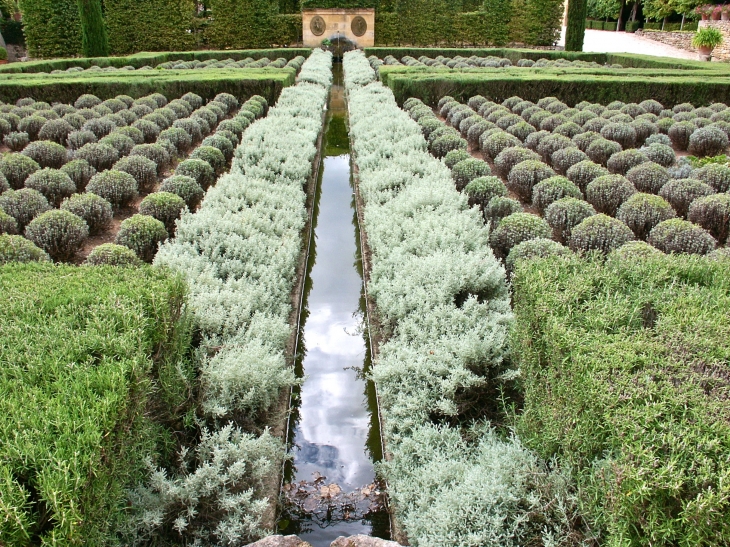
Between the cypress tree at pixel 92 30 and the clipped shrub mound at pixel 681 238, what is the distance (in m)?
23.8

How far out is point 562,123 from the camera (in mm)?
10320

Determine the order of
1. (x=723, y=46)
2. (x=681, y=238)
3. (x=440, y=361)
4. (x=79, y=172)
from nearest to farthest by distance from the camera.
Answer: (x=440, y=361)
(x=681, y=238)
(x=79, y=172)
(x=723, y=46)

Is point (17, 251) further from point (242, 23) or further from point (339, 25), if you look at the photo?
point (242, 23)

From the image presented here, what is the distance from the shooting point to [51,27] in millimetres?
25188

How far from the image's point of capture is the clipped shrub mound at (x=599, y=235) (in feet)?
18.0

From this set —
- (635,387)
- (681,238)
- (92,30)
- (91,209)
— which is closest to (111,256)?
(91,209)

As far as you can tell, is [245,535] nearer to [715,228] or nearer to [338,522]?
[338,522]

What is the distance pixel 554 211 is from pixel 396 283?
263cm

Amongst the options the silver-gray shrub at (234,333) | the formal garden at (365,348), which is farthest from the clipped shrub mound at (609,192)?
the silver-gray shrub at (234,333)

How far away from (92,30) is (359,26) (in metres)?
13.1


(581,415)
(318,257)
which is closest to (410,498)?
(581,415)

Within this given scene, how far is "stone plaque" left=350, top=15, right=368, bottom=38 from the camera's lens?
28.7 meters

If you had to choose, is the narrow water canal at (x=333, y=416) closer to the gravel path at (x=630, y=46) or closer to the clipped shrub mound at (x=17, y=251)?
the clipped shrub mound at (x=17, y=251)

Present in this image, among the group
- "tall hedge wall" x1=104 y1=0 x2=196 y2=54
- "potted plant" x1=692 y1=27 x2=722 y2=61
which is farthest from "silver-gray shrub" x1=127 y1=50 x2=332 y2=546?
"potted plant" x1=692 y1=27 x2=722 y2=61
